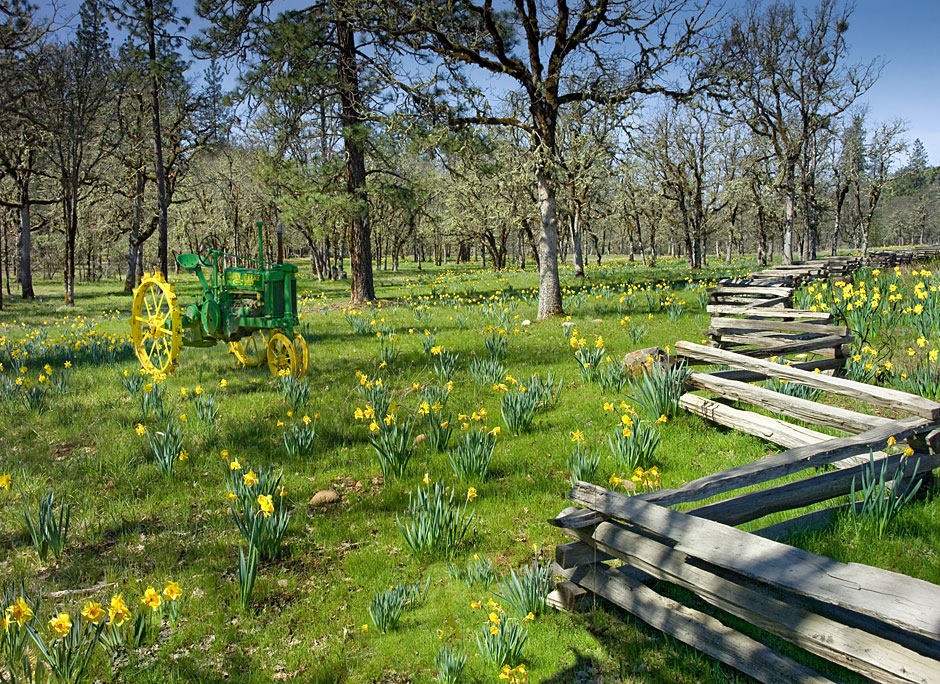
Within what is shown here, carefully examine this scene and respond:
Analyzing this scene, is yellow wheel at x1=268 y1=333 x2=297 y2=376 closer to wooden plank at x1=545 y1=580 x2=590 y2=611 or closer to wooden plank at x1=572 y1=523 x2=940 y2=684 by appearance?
wooden plank at x1=545 y1=580 x2=590 y2=611

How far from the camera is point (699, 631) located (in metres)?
2.53

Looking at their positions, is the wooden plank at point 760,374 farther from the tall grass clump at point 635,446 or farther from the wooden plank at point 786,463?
the wooden plank at point 786,463

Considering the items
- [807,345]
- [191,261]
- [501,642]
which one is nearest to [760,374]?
[807,345]

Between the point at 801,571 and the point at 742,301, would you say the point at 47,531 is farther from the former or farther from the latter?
the point at 742,301

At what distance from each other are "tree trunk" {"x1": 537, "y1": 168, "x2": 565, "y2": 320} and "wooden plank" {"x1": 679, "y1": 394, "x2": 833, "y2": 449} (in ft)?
18.5

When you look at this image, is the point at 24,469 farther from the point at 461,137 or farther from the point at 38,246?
the point at 38,246

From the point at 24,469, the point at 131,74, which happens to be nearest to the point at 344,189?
the point at 131,74

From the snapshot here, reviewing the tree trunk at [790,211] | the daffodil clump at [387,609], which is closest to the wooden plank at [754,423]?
the daffodil clump at [387,609]

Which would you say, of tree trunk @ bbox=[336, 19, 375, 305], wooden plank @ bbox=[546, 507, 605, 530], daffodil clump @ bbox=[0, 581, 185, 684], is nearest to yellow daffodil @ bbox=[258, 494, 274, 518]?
daffodil clump @ bbox=[0, 581, 185, 684]

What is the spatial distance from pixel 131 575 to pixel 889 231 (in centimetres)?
9364

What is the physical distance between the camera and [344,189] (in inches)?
567

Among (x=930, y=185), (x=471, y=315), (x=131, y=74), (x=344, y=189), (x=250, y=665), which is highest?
(x=930, y=185)

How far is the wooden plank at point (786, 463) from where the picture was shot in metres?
3.09

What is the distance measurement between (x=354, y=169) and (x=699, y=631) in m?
13.9
